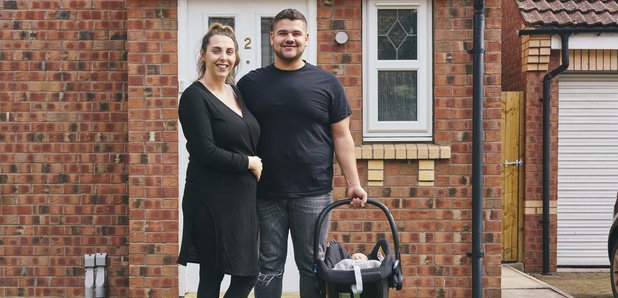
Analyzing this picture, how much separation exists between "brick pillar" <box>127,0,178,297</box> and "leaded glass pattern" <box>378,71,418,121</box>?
1.67 metres

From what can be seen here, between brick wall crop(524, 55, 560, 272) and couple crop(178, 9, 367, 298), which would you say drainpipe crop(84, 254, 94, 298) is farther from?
brick wall crop(524, 55, 560, 272)

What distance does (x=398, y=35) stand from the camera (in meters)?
6.15

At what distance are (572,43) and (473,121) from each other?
318 centimetres

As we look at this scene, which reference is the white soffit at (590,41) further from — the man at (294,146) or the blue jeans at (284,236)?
the blue jeans at (284,236)

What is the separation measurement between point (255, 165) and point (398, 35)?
284 cm

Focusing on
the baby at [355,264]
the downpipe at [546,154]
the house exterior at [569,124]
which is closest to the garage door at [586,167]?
the house exterior at [569,124]

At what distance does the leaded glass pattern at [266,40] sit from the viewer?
6.18 meters

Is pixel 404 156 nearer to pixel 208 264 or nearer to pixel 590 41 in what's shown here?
pixel 208 264

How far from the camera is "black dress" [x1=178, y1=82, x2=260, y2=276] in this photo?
3.59m

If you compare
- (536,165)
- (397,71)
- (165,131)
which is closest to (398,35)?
(397,71)

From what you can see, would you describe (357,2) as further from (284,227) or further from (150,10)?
(284,227)

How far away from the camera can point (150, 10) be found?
596cm

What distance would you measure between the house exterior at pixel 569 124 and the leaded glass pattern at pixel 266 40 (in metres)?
3.59

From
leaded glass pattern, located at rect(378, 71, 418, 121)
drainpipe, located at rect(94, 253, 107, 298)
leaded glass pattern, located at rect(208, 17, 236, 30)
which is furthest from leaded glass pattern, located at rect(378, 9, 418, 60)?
drainpipe, located at rect(94, 253, 107, 298)
